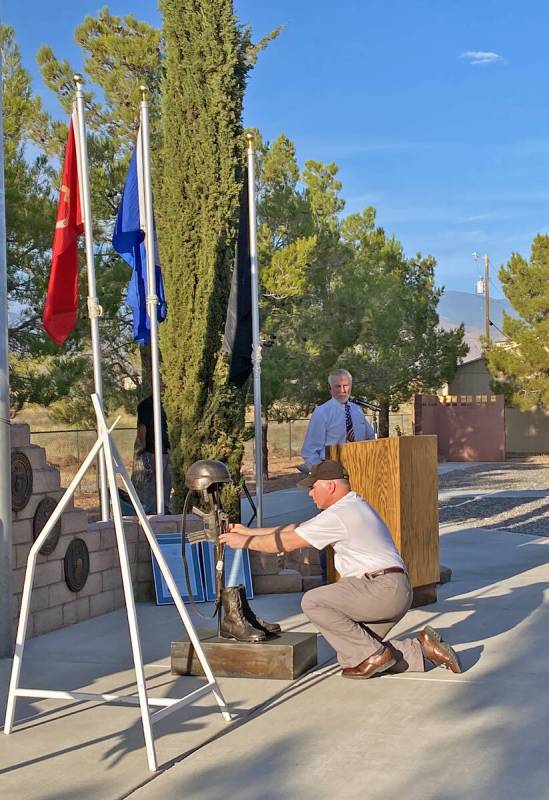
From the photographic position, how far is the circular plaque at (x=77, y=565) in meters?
8.38

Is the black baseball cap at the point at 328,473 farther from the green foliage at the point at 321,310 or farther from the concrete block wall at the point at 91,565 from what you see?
the green foliage at the point at 321,310

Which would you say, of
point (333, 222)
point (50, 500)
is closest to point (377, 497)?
point (50, 500)

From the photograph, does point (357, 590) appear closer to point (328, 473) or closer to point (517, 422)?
point (328, 473)

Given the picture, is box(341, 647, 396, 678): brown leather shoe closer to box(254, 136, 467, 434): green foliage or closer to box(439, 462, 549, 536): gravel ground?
box(439, 462, 549, 536): gravel ground

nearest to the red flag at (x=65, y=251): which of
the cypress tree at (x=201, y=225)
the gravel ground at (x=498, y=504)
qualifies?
the cypress tree at (x=201, y=225)

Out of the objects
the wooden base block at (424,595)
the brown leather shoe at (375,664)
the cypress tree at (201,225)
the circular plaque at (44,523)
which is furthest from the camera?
the cypress tree at (201,225)

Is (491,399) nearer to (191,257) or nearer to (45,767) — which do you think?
(191,257)

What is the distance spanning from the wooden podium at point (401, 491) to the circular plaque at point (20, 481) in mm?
2474

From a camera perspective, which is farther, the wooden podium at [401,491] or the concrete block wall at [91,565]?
the wooden podium at [401,491]

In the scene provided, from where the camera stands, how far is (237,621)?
6.69m

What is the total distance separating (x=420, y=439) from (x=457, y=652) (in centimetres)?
235

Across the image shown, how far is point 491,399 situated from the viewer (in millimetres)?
38688

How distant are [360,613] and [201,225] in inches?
198

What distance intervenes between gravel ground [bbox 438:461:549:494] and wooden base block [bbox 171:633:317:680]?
16344mm
